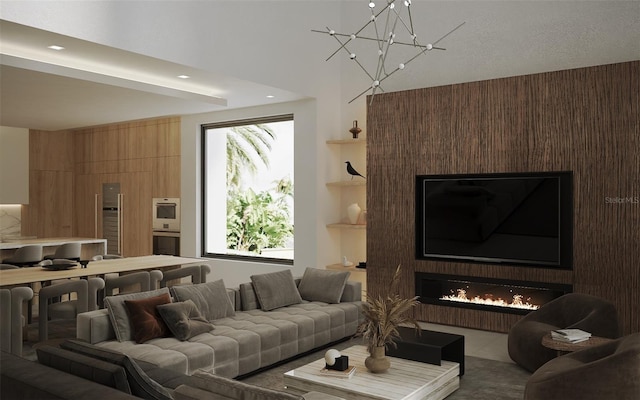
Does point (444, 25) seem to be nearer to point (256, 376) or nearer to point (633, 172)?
point (633, 172)

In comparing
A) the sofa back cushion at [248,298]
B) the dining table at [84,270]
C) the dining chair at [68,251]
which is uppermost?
the dining chair at [68,251]

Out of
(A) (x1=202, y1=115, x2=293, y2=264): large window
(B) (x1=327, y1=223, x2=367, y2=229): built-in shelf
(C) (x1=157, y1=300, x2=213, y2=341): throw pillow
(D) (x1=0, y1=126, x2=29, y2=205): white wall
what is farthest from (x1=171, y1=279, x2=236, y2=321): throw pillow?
(D) (x1=0, y1=126, x2=29, y2=205): white wall

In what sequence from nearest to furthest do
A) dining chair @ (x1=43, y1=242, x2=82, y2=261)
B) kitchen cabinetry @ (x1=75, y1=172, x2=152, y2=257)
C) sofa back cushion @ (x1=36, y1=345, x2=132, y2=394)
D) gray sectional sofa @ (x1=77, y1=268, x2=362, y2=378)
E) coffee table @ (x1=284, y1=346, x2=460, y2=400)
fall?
sofa back cushion @ (x1=36, y1=345, x2=132, y2=394)
coffee table @ (x1=284, y1=346, x2=460, y2=400)
gray sectional sofa @ (x1=77, y1=268, x2=362, y2=378)
dining chair @ (x1=43, y1=242, x2=82, y2=261)
kitchen cabinetry @ (x1=75, y1=172, x2=152, y2=257)

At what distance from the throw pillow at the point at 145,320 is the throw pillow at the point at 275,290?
4.35 ft

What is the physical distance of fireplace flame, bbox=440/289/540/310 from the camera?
6160mm

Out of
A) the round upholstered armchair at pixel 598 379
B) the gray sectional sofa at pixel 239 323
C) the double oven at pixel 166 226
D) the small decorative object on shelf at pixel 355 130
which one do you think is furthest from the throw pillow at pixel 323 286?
the double oven at pixel 166 226

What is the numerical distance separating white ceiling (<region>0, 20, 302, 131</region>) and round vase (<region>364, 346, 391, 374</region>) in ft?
11.4

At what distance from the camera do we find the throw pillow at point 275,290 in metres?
5.66

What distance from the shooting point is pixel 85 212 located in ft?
35.0

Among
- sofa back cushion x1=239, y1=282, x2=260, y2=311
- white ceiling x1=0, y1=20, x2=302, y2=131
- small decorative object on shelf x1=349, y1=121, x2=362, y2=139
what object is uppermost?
white ceiling x1=0, y1=20, x2=302, y2=131

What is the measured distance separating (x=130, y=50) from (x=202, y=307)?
240 cm

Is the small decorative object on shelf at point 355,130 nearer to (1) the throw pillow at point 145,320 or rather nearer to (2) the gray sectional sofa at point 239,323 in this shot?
(2) the gray sectional sofa at point 239,323

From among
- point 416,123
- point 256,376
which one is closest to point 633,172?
point 416,123

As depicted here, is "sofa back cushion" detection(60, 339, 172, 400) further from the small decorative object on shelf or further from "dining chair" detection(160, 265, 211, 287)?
the small decorative object on shelf
